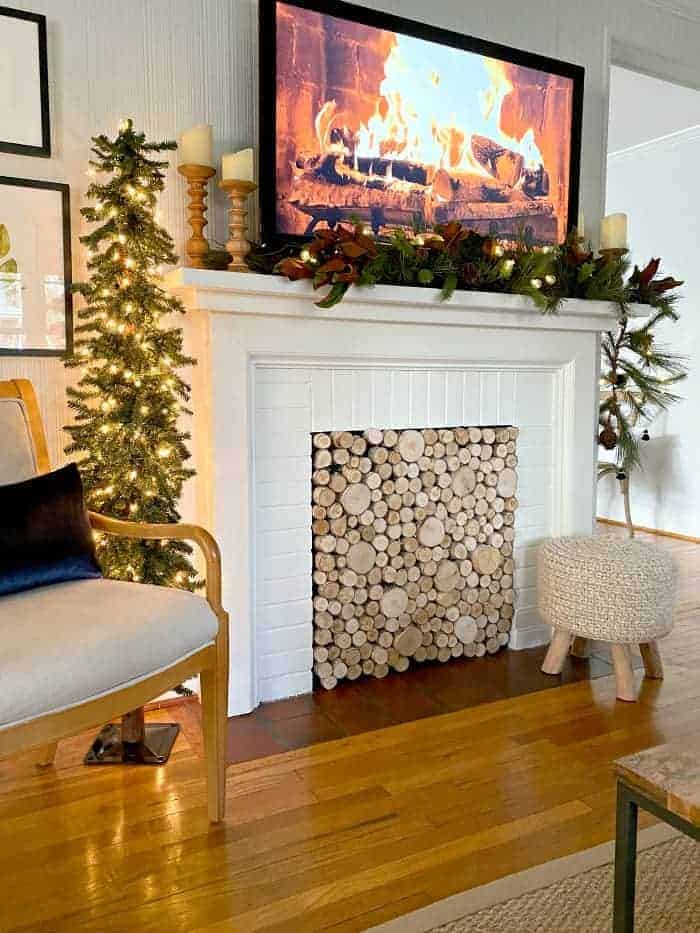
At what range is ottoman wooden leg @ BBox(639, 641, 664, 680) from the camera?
2760 mm

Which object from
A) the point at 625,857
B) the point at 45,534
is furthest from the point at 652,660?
the point at 45,534

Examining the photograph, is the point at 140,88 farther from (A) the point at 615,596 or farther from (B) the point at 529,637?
(B) the point at 529,637

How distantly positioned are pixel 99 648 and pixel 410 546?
4.67 feet

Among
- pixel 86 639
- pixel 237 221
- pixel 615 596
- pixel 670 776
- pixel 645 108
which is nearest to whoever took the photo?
pixel 670 776

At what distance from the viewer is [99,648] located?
1.58 metres

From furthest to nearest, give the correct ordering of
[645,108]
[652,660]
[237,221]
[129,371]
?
[645,108] → [652,660] → [237,221] → [129,371]

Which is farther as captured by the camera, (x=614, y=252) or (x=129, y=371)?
(x=614, y=252)

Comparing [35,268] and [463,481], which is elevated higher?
[35,268]

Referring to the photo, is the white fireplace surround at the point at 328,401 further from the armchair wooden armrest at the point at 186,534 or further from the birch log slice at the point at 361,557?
the armchair wooden armrest at the point at 186,534

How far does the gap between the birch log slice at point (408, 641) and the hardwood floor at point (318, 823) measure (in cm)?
38

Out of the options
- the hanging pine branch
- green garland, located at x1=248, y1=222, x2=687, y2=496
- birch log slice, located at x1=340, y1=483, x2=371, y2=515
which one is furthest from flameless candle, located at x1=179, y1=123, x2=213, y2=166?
the hanging pine branch

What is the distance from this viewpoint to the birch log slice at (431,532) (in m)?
2.84

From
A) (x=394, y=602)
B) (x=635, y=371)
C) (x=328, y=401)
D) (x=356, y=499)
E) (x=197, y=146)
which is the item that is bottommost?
(x=394, y=602)

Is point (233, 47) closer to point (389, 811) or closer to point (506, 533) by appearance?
point (506, 533)
